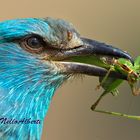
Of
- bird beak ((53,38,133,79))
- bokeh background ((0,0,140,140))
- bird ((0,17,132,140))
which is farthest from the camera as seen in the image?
bokeh background ((0,0,140,140))

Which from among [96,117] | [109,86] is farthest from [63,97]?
[109,86]

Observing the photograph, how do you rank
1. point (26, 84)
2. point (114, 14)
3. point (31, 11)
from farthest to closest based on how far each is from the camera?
point (114, 14)
point (31, 11)
point (26, 84)

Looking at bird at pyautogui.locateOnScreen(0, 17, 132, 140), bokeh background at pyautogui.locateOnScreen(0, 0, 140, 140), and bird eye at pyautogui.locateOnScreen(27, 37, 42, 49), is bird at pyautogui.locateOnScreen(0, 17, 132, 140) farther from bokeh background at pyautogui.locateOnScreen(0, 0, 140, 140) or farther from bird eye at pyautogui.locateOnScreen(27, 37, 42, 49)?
bokeh background at pyautogui.locateOnScreen(0, 0, 140, 140)

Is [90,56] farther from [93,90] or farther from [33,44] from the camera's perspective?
[93,90]

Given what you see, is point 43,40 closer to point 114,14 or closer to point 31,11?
point 31,11

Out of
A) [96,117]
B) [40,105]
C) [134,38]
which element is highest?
[134,38]

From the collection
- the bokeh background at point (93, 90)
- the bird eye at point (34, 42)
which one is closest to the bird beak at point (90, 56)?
the bird eye at point (34, 42)

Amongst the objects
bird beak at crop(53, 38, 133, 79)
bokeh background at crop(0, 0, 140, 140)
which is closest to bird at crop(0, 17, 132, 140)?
bird beak at crop(53, 38, 133, 79)

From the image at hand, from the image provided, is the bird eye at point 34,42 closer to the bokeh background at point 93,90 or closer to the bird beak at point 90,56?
the bird beak at point 90,56
